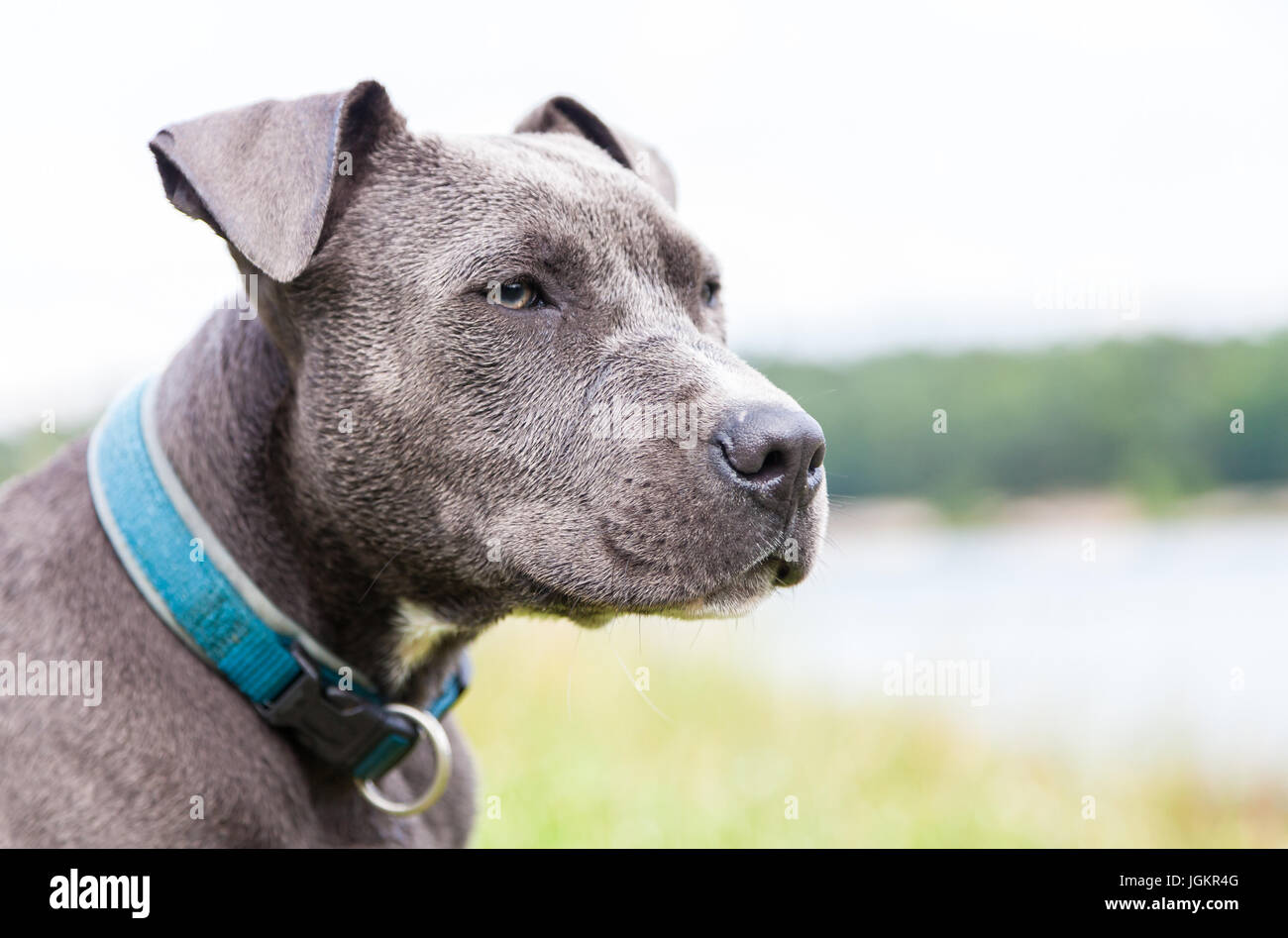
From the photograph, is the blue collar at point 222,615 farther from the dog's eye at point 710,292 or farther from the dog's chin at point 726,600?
the dog's eye at point 710,292

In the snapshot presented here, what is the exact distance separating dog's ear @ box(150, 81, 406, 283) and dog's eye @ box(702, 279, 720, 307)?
1145 millimetres

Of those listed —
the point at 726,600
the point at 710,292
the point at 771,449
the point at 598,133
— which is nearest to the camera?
the point at 771,449

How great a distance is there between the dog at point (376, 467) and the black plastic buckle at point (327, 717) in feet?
0.26

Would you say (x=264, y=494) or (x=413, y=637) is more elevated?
(x=264, y=494)

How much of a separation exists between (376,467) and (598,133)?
1618 millimetres

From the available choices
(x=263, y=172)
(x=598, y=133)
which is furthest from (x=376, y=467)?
(x=598, y=133)

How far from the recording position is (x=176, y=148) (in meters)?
2.92

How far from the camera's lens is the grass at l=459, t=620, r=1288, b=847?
532 centimetres

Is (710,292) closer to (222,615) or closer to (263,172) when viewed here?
(263,172)

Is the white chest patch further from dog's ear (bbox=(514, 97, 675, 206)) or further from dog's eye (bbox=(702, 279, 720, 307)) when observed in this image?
dog's ear (bbox=(514, 97, 675, 206))

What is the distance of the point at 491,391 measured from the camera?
3.01m
